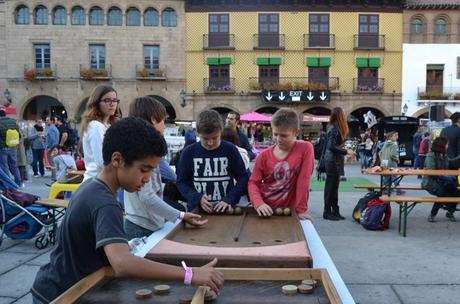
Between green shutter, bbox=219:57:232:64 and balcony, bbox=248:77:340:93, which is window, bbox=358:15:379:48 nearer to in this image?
balcony, bbox=248:77:340:93

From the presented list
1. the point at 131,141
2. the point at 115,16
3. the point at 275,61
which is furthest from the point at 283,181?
the point at 115,16

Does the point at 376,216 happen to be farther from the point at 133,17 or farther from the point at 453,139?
the point at 133,17

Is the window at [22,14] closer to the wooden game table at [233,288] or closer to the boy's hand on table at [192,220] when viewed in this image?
the boy's hand on table at [192,220]

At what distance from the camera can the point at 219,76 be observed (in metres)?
31.3

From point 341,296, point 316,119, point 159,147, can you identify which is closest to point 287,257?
point 341,296

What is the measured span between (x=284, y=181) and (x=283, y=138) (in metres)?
0.30

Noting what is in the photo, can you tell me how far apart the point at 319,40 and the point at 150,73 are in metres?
10.8

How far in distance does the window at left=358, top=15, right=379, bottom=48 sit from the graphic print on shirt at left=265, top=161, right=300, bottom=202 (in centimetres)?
2947

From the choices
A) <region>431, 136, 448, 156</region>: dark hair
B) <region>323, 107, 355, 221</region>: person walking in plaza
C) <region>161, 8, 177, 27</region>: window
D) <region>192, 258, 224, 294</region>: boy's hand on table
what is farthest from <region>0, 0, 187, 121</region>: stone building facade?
<region>192, 258, 224, 294</region>: boy's hand on table

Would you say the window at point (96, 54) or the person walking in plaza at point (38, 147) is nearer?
the person walking in plaza at point (38, 147)

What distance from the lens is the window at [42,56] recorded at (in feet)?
101

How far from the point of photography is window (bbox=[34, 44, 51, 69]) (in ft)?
101

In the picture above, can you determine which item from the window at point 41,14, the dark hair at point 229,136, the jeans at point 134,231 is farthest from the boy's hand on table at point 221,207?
the window at point 41,14

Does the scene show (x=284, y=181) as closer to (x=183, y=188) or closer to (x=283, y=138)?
(x=283, y=138)
